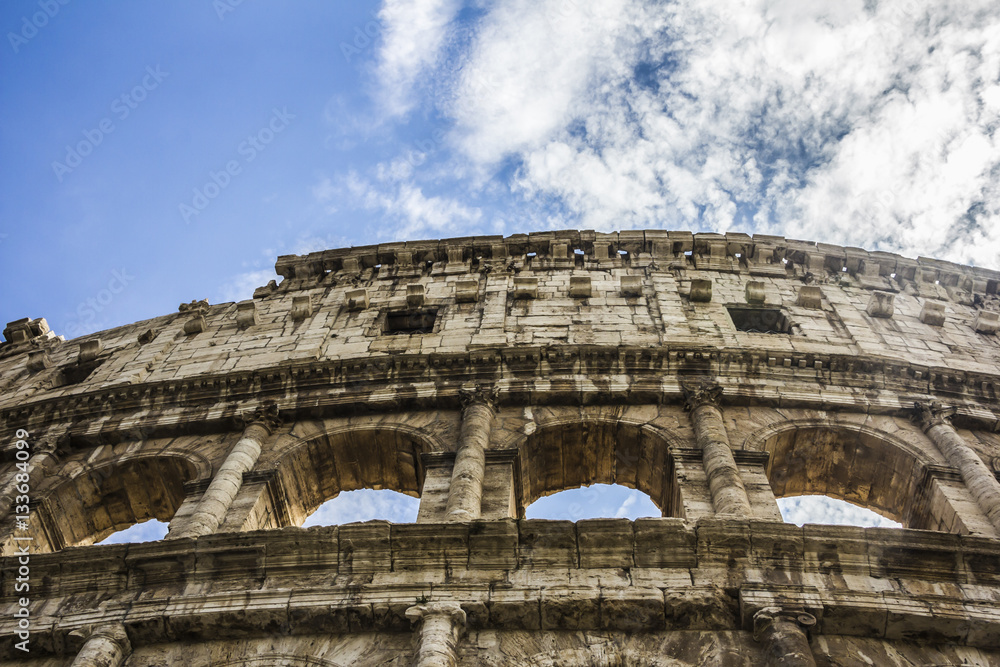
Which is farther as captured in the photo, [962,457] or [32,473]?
[32,473]

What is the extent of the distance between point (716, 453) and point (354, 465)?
582 centimetres

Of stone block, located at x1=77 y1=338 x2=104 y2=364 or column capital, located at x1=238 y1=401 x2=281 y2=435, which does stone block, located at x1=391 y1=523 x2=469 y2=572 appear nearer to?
column capital, located at x1=238 y1=401 x2=281 y2=435

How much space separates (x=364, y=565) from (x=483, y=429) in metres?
3.85

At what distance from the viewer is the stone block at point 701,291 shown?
19.0 metres

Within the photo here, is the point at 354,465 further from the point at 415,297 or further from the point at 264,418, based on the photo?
the point at 415,297

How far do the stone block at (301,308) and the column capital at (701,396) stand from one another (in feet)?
29.1

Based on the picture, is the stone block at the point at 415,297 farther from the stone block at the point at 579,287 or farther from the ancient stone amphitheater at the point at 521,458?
the stone block at the point at 579,287

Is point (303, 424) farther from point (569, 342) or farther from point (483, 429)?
point (569, 342)

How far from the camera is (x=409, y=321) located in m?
19.4

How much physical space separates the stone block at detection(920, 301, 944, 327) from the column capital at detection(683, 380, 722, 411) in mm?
6863

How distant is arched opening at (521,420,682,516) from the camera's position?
1420 cm

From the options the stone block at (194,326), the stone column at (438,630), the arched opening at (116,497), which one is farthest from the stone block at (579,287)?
the stone column at (438,630)

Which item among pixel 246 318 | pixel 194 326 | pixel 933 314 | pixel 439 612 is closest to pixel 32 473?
pixel 194 326

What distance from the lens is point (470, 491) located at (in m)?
12.3
